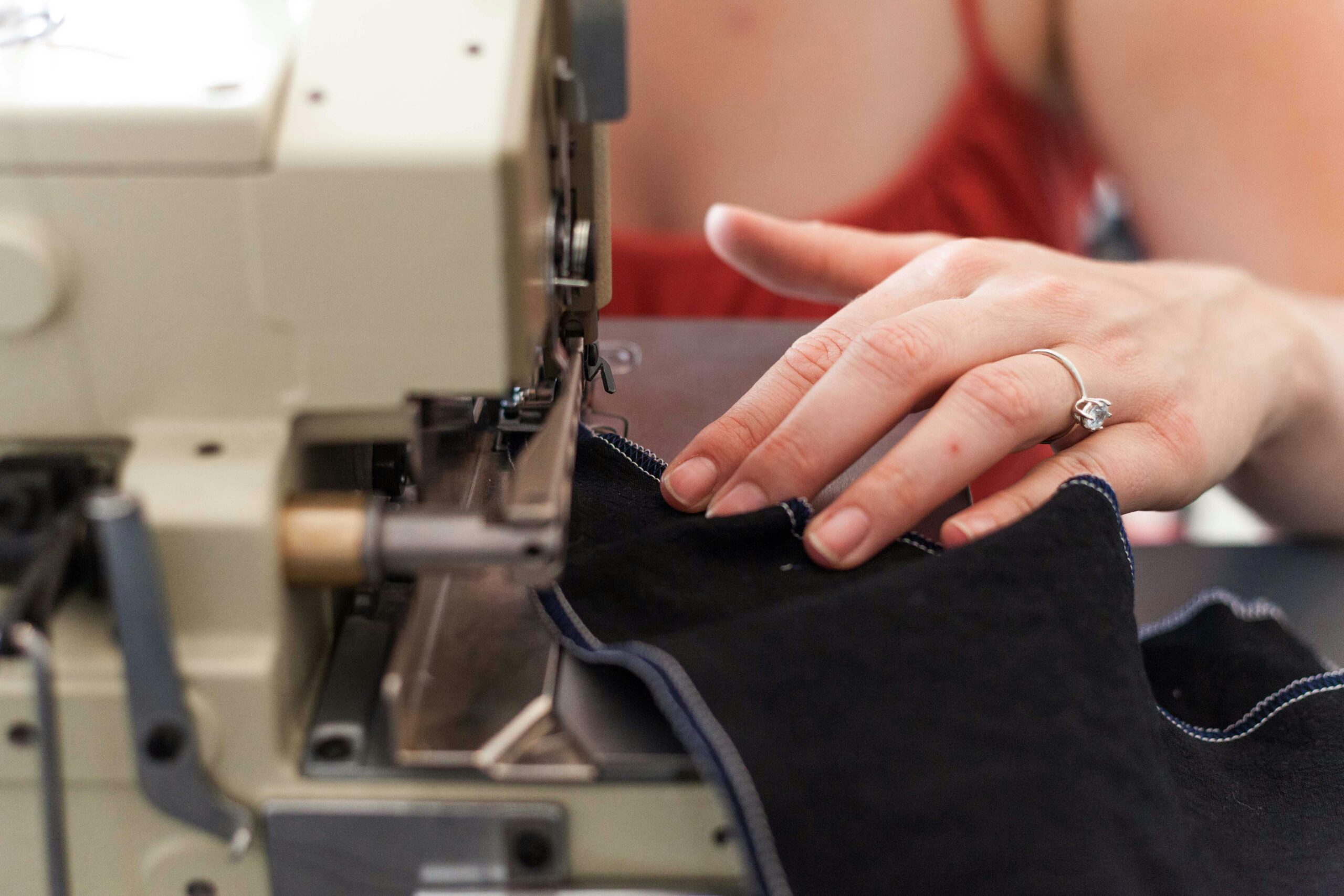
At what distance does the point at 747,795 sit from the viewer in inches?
19.2

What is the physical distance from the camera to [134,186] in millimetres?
498

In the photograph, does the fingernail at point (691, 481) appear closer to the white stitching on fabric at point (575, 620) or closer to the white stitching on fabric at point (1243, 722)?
the white stitching on fabric at point (575, 620)

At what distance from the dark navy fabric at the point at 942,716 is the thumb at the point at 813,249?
1.31 ft

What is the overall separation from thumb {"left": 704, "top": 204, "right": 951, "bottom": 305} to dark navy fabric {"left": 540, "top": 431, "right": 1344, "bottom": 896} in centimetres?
40

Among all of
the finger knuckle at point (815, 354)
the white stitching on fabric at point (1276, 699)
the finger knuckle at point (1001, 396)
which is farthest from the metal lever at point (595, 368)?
the white stitching on fabric at point (1276, 699)

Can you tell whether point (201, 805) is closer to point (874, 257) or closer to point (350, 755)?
point (350, 755)

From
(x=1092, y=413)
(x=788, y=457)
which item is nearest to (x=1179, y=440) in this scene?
(x=1092, y=413)

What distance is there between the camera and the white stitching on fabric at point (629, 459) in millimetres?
739

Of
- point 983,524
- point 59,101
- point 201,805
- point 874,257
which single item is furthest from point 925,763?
point 874,257

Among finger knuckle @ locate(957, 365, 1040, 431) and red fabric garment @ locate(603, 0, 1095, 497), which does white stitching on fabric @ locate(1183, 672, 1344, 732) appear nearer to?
finger knuckle @ locate(957, 365, 1040, 431)

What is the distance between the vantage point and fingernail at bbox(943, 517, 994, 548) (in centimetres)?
63

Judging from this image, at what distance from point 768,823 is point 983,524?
23cm

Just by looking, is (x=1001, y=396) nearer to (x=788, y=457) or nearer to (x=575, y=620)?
(x=788, y=457)

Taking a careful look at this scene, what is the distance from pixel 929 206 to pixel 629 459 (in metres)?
0.95
